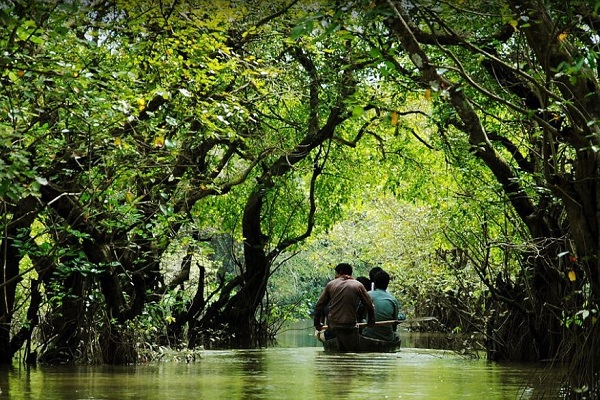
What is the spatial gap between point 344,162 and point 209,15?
1259 cm

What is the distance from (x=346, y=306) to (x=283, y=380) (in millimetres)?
7031

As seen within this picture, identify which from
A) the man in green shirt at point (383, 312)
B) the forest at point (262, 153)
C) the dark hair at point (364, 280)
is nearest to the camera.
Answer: the forest at point (262, 153)

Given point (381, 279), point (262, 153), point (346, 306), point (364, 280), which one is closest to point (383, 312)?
point (381, 279)

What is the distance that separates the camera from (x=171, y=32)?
483 inches

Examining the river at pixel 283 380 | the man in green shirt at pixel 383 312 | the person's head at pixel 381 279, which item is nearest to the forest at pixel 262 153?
the river at pixel 283 380

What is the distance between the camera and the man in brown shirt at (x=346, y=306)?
64.0ft

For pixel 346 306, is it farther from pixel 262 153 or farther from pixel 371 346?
pixel 262 153

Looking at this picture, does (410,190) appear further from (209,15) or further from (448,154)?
(209,15)

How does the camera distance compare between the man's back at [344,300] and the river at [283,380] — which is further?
the man's back at [344,300]

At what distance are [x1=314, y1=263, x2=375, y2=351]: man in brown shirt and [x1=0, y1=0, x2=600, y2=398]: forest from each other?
193 cm

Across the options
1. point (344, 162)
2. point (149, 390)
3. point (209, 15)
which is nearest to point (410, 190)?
point (344, 162)

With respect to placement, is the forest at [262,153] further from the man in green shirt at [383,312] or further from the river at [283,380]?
the man in green shirt at [383,312]

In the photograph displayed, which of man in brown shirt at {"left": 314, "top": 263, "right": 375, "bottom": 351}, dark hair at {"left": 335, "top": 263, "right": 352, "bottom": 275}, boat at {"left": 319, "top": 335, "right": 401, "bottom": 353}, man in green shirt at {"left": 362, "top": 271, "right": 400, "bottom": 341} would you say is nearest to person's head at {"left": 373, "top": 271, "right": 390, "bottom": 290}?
man in green shirt at {"left": 362, "top": 271, "right": 400, "bottom": 341}

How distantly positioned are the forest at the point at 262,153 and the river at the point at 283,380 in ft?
3.09
